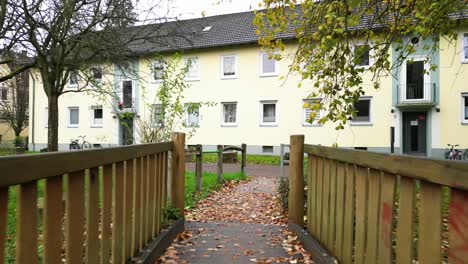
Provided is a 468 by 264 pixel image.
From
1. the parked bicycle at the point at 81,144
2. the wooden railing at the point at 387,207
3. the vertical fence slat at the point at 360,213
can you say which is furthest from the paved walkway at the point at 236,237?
the parked bicycle at the point at 81,144

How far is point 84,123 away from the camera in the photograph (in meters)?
31.5

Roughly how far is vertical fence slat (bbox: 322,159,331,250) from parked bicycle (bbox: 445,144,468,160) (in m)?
18.2

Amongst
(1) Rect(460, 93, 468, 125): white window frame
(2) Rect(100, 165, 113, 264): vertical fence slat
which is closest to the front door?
(1) Rect(460, 93, 468, 125): white window frame

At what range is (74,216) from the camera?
232 centimetres

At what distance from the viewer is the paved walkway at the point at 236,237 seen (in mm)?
4348

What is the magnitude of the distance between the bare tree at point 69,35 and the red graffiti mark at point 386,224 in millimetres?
8184

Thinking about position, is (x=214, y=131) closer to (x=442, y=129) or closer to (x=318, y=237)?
(x=442, y=129)

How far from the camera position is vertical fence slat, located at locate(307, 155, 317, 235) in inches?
177

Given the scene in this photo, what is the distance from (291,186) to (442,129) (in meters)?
19.6

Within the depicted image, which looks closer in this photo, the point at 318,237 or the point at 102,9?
the point at 318,237

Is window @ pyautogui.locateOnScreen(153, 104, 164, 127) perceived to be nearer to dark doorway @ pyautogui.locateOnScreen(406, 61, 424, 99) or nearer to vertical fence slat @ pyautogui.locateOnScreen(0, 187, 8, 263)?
vertical fence slat @ pyautogui.locateOnScreen(0, 187, 8, 263)

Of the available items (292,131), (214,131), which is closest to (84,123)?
(214,131)

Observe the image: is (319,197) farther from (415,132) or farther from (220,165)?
(415,132)

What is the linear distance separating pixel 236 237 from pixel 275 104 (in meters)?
20.7
